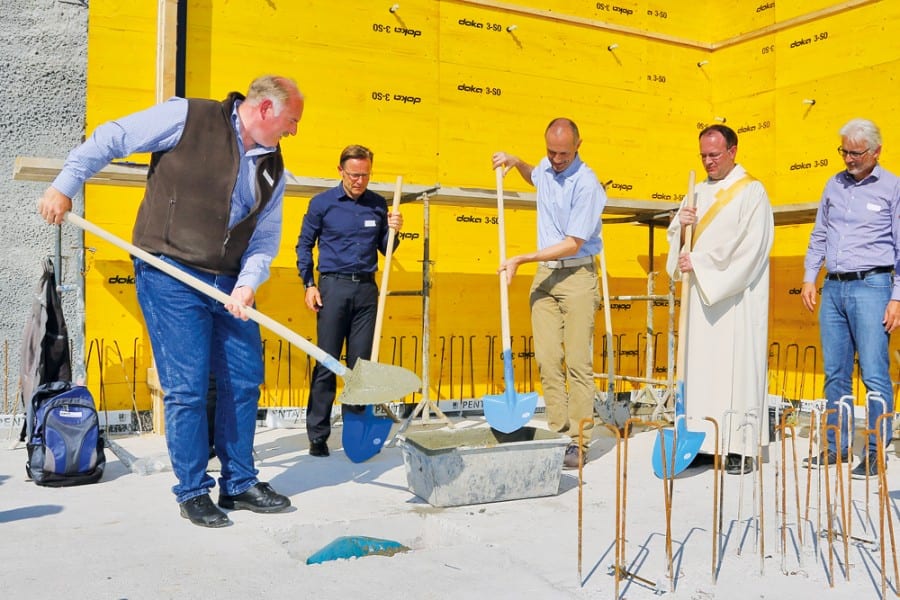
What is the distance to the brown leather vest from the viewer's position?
2938mm

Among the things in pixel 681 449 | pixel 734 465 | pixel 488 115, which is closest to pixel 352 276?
pixel 681 449

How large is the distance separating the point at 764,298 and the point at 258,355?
8.16 feet

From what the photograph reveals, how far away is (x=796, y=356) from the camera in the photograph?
651 centimetres

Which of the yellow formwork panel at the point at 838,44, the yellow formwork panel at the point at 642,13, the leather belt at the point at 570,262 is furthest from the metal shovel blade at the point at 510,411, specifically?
the yellow formwork panel at the point at 838,44

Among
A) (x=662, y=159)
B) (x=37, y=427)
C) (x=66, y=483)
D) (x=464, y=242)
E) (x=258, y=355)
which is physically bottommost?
(x=66, y=483)

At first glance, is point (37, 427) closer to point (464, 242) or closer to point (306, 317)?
point (306, 317)

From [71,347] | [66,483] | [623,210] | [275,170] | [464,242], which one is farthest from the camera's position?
[464,242]

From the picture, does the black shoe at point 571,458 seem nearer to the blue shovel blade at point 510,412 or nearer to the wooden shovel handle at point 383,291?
the blue shovel blade at point 510,412

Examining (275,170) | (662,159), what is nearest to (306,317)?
(275,170)

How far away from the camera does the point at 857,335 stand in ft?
13.5

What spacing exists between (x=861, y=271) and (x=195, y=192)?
316 cm

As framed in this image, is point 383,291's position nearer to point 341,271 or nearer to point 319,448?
point 341,271

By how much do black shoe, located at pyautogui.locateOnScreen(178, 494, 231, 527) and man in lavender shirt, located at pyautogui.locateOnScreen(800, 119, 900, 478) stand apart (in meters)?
2.82

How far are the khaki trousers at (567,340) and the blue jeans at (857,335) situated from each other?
1183 mm
